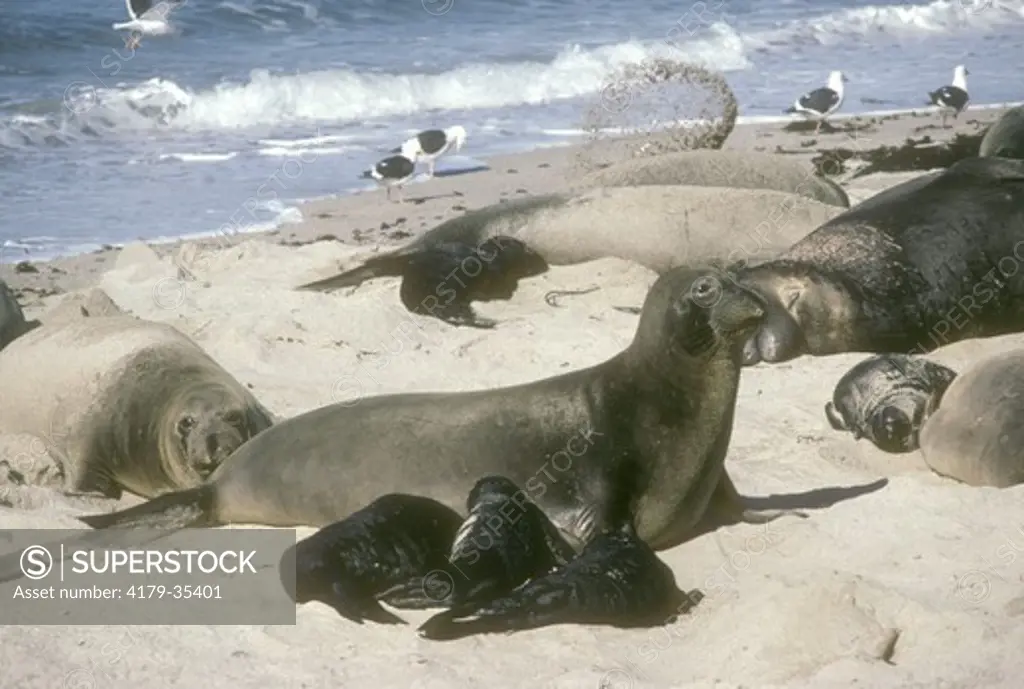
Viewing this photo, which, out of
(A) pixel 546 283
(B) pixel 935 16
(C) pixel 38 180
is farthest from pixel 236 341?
(B) pixel 935 16

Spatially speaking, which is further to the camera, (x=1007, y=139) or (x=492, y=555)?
(x=1007, y=139)

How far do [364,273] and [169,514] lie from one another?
11.0ft

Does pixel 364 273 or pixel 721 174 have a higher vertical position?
pixel 721 174

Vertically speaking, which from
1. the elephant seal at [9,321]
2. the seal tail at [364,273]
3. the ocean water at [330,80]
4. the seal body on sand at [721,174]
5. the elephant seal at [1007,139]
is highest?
the elephant seal at [1007,139]

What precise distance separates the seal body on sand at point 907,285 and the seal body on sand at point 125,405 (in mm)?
2249

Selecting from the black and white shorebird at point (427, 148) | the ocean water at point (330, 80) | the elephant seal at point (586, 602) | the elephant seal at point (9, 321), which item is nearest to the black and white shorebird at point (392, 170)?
the black and white shorebird at point (427, 148)

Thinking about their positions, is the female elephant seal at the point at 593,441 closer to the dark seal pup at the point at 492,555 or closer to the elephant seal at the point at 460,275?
the dark seal pup at the point at 492,555

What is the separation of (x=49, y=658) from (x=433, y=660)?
0.88m

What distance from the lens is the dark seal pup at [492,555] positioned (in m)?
4.29

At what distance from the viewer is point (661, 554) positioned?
15.5ft

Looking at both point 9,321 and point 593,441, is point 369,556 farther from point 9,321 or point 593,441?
point 9,321

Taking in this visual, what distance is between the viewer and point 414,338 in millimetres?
7324

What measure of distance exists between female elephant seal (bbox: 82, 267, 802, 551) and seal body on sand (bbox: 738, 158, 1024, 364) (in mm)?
2122

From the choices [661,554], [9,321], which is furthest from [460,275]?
[661,554]
